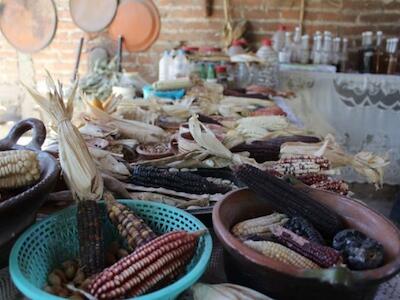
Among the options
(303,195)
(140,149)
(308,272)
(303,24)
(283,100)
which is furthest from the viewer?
(303,24)

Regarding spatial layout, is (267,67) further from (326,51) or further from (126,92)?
(126,92)

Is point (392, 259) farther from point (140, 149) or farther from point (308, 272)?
point (140, 149)

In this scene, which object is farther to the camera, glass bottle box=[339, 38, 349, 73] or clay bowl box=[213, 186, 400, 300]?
glass bottle box=[339, 38, 349, 73]

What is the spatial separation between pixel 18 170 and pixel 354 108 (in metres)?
2.41

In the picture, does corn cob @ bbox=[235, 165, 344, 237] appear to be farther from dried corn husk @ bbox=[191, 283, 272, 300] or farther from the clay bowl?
dried corn husk @ bbox=[191, 283, 272, 300]

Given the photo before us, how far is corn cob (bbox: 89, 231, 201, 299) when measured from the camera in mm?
538

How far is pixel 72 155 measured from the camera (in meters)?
0.76

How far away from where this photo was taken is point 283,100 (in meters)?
2.12

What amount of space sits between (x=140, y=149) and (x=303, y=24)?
2332 millimetres

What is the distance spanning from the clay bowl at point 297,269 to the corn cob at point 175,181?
18 centimetres

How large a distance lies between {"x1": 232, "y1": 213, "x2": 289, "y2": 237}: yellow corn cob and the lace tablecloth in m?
1.87

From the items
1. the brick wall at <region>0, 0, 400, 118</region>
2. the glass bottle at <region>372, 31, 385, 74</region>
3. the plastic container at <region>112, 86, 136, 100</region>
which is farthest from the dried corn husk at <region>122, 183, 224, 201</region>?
the brick wall at <region>0, 0, 400, 118</region>

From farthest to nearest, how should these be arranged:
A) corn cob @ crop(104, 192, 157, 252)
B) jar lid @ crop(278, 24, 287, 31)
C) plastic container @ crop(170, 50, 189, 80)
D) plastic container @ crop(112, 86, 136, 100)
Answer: jar lid @ crop(278, 24, 287, 31)
plastic container @ crop(170, 50, 189, 80)
plastic container @ crop(112, 86, 136, 100)
corn cob @ crop(104, 192, 157, 252)

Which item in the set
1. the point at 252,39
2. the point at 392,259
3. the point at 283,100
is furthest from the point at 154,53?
the point at 392,259
